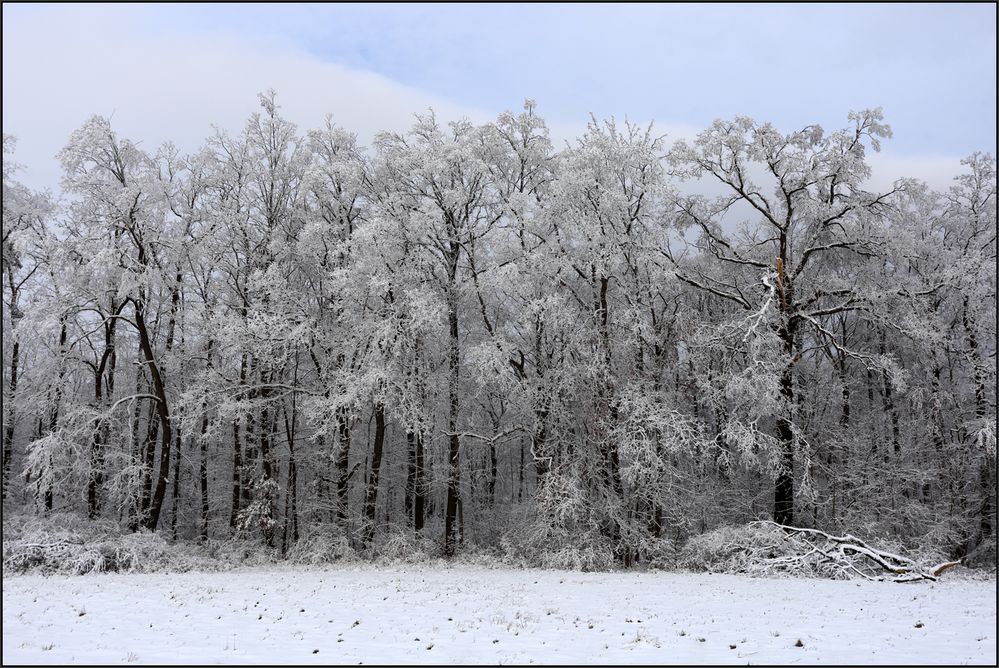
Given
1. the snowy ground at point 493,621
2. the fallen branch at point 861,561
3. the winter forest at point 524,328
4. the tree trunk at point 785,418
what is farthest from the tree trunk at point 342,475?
the tree trunk at point 785,418

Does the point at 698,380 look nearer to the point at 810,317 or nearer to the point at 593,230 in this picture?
the point at 810,317

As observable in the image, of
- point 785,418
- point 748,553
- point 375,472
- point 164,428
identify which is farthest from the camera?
point 375,472

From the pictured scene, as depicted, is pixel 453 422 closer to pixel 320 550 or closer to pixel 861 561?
pixel 320 550

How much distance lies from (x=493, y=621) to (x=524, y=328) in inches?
450

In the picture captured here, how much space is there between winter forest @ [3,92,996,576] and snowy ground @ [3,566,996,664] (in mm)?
4839

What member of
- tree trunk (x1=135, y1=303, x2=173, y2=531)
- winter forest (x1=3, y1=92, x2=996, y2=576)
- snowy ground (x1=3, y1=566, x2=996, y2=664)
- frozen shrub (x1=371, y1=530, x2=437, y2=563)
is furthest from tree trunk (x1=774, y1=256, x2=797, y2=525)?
tree trunk (x1=135, y1=303, x2=173, y2=531)

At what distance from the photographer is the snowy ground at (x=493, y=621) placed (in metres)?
8.09

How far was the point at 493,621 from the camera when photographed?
32.6 ft

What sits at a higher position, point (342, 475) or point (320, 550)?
point (342, 475)

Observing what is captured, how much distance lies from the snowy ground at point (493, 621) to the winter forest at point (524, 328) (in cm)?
484

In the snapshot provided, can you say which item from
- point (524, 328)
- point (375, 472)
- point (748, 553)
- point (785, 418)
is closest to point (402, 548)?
point (375, 472)

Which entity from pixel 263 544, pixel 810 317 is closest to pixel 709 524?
pixel 810 317

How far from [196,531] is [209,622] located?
18.7 metres

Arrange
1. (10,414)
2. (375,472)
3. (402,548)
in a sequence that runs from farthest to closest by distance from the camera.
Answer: (10,414), (375,472), (402,548)
